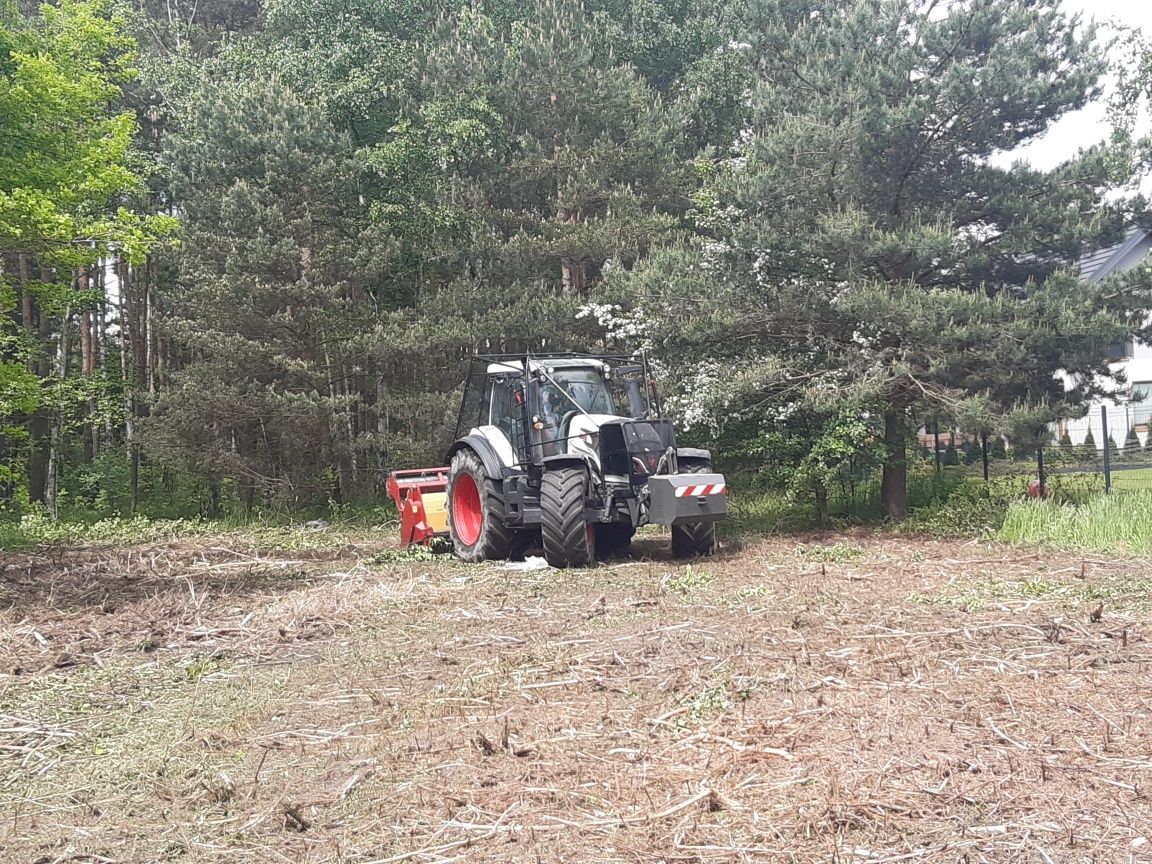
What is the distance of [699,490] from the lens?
966 centimetres

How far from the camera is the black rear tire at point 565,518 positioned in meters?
9.73

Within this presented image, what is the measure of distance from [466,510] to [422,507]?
0.74m

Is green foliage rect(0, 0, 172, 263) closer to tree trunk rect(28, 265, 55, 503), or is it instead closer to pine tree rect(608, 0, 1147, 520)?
tree trunk rect(28, 265, 55, 503)

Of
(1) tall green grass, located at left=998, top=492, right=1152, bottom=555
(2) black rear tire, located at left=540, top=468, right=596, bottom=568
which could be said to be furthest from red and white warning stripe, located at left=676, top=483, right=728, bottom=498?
(1) tall green grass, located at left=998, top=492, right=1152, bottom=555

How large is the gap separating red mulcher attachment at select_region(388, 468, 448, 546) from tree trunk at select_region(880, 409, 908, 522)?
19.6 feet

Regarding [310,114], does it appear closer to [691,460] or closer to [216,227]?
[216,227]

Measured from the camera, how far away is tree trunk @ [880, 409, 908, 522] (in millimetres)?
13922

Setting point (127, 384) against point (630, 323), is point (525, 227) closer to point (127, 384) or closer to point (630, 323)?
point (630, 323)

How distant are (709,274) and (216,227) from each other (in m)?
9.24

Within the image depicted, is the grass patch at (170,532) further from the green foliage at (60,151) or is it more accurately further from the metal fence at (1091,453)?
the metal fence at (1091,453)

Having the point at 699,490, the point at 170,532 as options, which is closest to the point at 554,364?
the point at 699,490

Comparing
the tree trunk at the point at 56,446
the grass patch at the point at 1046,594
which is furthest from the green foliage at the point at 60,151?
the grass patch at the point at 1046,594

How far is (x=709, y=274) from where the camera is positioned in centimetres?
1419

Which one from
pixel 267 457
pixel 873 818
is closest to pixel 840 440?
pixel 873 818
